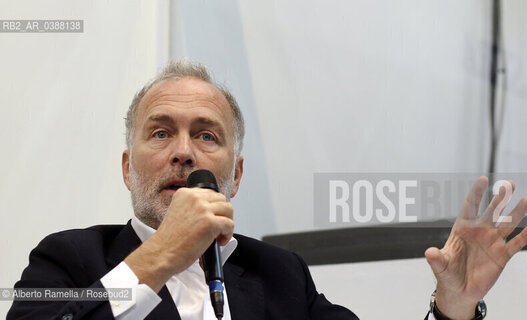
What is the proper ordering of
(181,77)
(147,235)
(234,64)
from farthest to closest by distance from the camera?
(234,64) → (181,77) → (147,235)

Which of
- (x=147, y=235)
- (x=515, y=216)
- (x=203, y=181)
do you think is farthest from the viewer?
(x=147, y=235)

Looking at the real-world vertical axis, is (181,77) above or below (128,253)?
above

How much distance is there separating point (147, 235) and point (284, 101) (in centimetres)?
127

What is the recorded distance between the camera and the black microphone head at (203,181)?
4.98ft

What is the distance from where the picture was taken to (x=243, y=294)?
184cm

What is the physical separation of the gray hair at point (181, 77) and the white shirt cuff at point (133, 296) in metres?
0.74

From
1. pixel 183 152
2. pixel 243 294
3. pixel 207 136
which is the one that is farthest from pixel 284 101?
pixel 243 294

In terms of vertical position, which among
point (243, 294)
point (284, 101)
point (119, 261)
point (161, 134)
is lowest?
point (243, 294)

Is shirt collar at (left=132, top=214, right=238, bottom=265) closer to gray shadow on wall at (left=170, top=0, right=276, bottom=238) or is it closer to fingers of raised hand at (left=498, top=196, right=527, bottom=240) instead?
fingers of raised hand at (left=498, top=196, right=527, bottom=240)

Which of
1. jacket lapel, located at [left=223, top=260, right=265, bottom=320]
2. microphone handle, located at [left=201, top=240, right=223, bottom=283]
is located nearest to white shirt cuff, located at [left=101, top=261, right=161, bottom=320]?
microphone handle, located at [left=201, top=240, right=223, bottom=283]

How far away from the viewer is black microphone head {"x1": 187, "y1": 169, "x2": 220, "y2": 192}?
1517mm

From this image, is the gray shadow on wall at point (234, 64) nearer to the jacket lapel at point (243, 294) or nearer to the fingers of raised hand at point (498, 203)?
the jacket lapel at point (243, 294)

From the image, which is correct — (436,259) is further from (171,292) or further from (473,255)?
(171,292)

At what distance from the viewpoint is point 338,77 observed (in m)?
2.91
